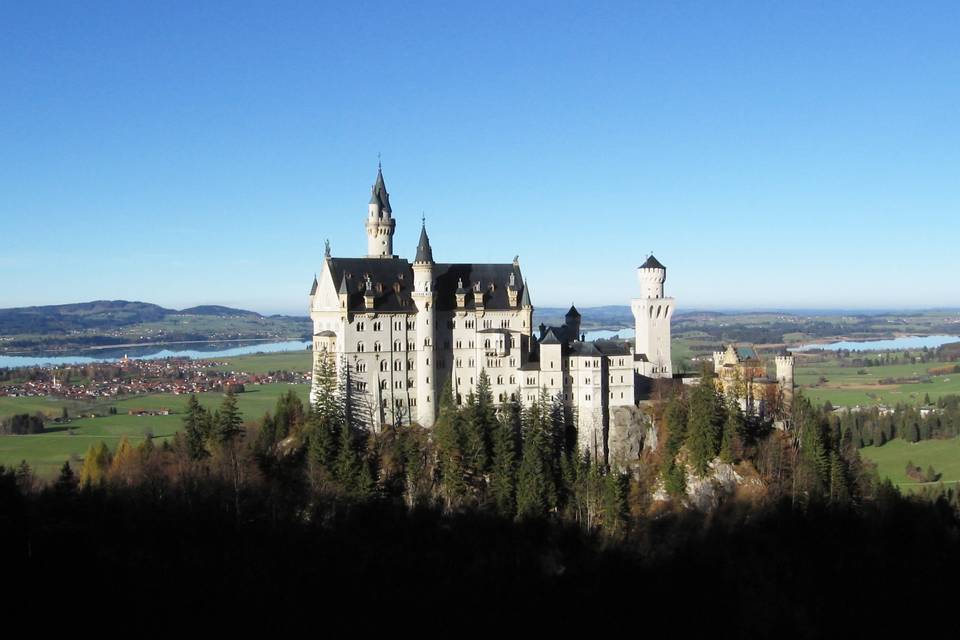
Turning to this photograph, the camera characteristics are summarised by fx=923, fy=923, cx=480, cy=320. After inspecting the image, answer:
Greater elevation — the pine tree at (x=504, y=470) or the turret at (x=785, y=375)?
the turret at (x=785, y=375)

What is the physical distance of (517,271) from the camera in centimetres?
7856

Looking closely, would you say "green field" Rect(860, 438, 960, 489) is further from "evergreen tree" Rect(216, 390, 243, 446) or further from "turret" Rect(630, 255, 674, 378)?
"evergreen tree" Rect(216, 390, 243, 446)

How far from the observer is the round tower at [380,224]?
8012 centimetres

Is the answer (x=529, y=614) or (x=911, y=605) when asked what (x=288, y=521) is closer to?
(x=529, y=614)

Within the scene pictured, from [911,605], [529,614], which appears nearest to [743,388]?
[911,605]

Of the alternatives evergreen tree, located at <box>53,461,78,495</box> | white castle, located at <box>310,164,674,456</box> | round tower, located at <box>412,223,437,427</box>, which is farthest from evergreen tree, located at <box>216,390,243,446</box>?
round tower, located at <box>412,223,437,427</box>

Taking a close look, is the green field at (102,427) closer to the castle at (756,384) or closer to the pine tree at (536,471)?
the pine tree at (536,471)

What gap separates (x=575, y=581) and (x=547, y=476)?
26.8 ft

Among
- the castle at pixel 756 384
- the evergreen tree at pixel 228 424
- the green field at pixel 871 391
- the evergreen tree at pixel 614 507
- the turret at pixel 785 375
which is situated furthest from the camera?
the green field at pixel 871 391

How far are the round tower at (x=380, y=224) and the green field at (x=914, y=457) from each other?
57915 mm

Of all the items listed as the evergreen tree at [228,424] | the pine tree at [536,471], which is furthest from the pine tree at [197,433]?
the pine tree at [536,471]

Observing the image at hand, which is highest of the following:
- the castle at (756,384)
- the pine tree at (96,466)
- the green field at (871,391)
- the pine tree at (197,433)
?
the castle at (756,384)

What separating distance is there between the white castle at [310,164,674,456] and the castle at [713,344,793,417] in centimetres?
731

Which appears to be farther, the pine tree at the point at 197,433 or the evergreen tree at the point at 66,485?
the pine tree at the point at 197,433
